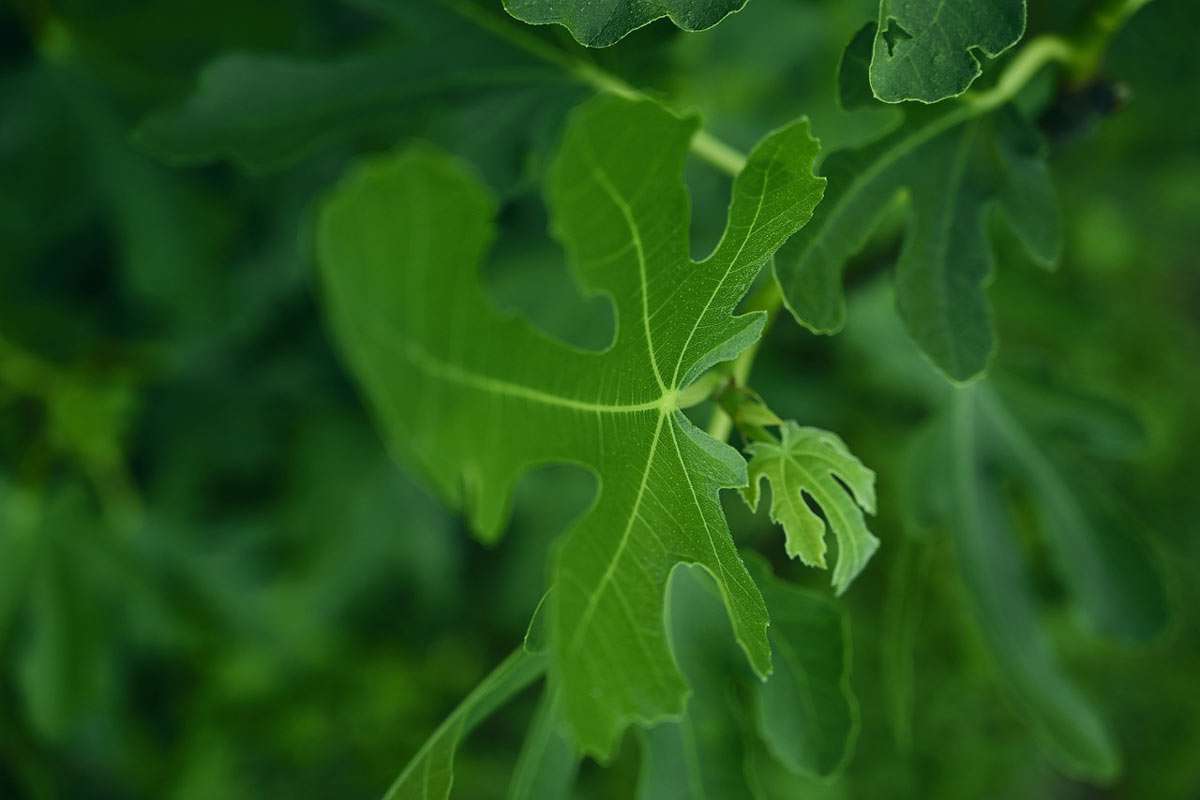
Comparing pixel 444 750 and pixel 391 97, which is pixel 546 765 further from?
pixel 391 97

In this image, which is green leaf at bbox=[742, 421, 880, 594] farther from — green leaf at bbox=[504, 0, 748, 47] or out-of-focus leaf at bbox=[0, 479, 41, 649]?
out-of-focus leaf at bbox=[0, 479, 41, 649]

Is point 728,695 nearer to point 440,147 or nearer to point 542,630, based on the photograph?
point 542,630

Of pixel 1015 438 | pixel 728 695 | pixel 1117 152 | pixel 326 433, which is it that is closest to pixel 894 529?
pixel 1117 152

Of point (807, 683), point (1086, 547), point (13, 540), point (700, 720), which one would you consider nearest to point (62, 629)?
point (13, 540)

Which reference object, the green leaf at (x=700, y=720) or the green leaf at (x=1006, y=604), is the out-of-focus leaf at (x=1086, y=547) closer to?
the green leaf at (x=1006, y=604)

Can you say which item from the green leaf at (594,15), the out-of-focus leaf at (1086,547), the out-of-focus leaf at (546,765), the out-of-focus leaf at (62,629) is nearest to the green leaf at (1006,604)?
the out-of-focus leaf at (1086,547)

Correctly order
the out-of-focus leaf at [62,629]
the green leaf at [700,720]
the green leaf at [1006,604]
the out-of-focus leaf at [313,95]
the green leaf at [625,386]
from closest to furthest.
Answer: the green leaf at [625,386] → the green leaf at [700,720] → the out-of-focus leaf at [313,95] → the green leaf at [1006,604] → the out-of-focus leaf at [62,629]

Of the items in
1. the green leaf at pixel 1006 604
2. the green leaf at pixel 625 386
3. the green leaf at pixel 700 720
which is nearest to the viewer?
the green leaf at pixel 625 386
